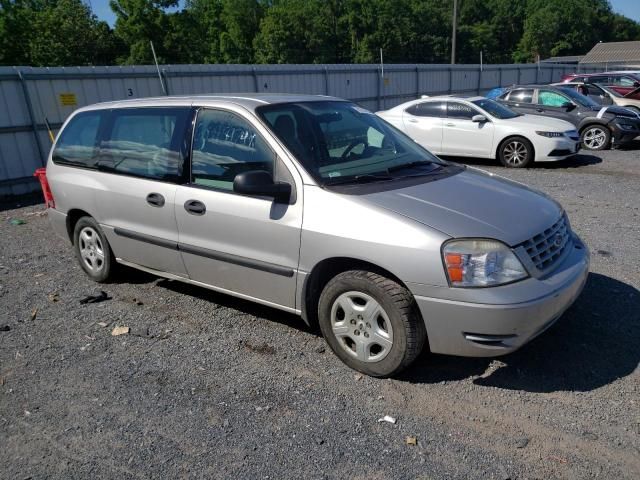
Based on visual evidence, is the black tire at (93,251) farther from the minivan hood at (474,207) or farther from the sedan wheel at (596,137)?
the sedan wheel at (596,137)

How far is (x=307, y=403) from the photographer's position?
3.18 metres

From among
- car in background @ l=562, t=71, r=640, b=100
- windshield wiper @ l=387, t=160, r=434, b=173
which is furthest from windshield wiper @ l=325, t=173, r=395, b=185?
car in background @ l=562, t=71, r=640, b=100

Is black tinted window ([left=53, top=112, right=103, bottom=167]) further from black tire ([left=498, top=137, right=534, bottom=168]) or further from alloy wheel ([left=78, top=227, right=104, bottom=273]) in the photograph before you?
black tire ([left=498, top=137, right=534, bottom=168])

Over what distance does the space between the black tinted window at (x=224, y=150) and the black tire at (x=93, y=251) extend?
1546 millimetres

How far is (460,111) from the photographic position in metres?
11.2

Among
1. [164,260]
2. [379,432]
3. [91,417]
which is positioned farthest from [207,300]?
[379,432]

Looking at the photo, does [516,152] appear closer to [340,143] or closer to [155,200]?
[340,143]

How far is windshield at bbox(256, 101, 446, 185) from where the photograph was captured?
142 inches

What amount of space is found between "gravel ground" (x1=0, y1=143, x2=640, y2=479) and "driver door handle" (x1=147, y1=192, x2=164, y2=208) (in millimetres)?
969

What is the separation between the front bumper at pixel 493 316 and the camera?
2.86m

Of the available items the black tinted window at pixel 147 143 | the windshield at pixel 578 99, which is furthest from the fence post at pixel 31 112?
the windshield at pixel 578 99

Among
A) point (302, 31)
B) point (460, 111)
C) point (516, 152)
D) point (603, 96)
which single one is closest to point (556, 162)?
point (516, 152)

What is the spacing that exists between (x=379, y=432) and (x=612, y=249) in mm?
3978

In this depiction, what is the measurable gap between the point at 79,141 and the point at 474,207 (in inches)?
150
